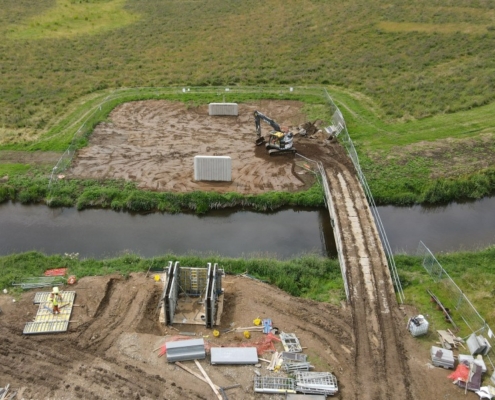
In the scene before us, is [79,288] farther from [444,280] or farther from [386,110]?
[386,110]

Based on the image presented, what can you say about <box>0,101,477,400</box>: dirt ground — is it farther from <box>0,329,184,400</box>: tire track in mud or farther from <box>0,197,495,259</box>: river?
<box>0,197,495,259</box>: river

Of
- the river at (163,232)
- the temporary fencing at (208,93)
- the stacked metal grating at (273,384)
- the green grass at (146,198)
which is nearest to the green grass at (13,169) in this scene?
the green grass at (146,198)

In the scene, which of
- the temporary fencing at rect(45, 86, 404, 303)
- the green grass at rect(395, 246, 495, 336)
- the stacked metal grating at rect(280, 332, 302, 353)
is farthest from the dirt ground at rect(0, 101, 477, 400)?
the temporary fencing at rect(45, 86, 404, 303)

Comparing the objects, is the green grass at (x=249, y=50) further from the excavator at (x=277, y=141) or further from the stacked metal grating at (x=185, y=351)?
the stacked metal grating at (x=185, y=351)

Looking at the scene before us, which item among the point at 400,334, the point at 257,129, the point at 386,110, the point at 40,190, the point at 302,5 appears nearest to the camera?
the point at 400,334

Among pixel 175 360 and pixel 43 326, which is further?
pixel 43 326

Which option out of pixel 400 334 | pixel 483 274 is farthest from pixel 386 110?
pixel 400 334
